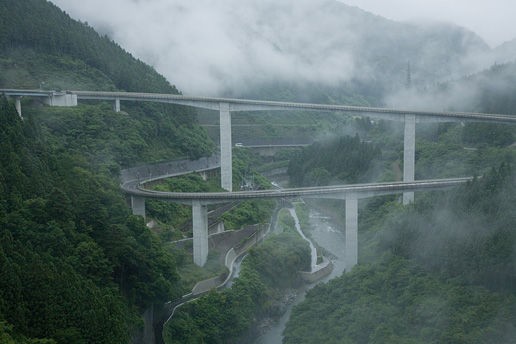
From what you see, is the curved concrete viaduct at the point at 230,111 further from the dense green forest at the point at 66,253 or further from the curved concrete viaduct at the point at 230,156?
the dense green forest at the point at 66,253

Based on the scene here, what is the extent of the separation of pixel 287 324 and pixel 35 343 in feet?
37.6

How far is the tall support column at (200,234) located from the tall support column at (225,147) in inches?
373

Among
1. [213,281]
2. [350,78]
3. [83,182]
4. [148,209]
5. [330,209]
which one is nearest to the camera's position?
[83,182]

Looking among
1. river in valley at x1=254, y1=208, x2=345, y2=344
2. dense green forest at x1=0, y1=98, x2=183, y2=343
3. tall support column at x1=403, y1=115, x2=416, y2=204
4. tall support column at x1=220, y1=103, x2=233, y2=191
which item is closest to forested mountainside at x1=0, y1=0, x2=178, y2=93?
tall support column at x1=220, y1=103, x2=233, y2=191

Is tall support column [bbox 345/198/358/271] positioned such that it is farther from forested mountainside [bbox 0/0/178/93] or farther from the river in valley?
forested mountainside [bbox 0/0/178/93]

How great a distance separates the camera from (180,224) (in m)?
33.4

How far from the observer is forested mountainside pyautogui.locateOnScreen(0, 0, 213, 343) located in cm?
1614

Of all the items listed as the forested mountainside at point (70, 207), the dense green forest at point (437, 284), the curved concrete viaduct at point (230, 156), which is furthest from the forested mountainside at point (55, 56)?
the dense green forest at point (437, 284)

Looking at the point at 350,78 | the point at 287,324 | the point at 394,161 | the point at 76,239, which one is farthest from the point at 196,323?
the point at 350,78

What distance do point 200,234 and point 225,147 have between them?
10295mm

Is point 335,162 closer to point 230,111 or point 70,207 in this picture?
point 230,111

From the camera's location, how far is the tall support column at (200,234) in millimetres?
30125

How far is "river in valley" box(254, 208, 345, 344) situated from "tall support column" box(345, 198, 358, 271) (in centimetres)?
106

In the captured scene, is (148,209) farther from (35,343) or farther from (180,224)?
(35,343)
